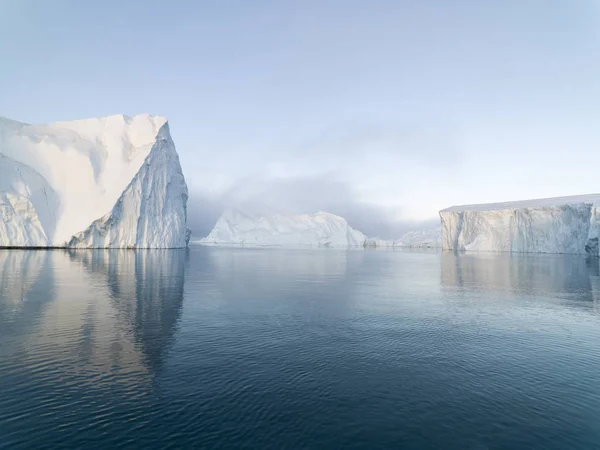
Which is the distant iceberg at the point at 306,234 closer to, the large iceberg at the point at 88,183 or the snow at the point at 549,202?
the snow at the point at 549,202

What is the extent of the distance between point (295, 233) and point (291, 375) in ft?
603

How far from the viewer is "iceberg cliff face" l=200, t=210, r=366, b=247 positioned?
186 meters

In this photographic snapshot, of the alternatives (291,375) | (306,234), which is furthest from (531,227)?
(306,234)

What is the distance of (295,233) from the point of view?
192 m

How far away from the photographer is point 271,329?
1159 cm

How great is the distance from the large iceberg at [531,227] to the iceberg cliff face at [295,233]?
8066 cm

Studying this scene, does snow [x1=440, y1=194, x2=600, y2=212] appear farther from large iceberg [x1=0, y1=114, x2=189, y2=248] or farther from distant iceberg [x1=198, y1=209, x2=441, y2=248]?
large iceberg [x1=0, y1=114, x2=189, y2=248]

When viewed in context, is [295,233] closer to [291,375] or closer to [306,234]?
[306,234]

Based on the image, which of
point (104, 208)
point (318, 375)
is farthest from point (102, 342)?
point (104, 208)

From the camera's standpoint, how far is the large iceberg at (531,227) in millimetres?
72000

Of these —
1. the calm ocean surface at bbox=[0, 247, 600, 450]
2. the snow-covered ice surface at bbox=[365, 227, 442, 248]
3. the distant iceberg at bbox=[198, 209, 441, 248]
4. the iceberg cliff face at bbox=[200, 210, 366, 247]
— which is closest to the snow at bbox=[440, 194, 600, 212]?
Answer: the snow-covered ice surface at bbox=[365, 227, 442, 248]

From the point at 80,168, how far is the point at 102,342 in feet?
198

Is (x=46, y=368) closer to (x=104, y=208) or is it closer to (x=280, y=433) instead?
(x=280, y=433)

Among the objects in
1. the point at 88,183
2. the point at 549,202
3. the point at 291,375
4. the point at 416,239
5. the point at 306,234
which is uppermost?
the point at 549,202
